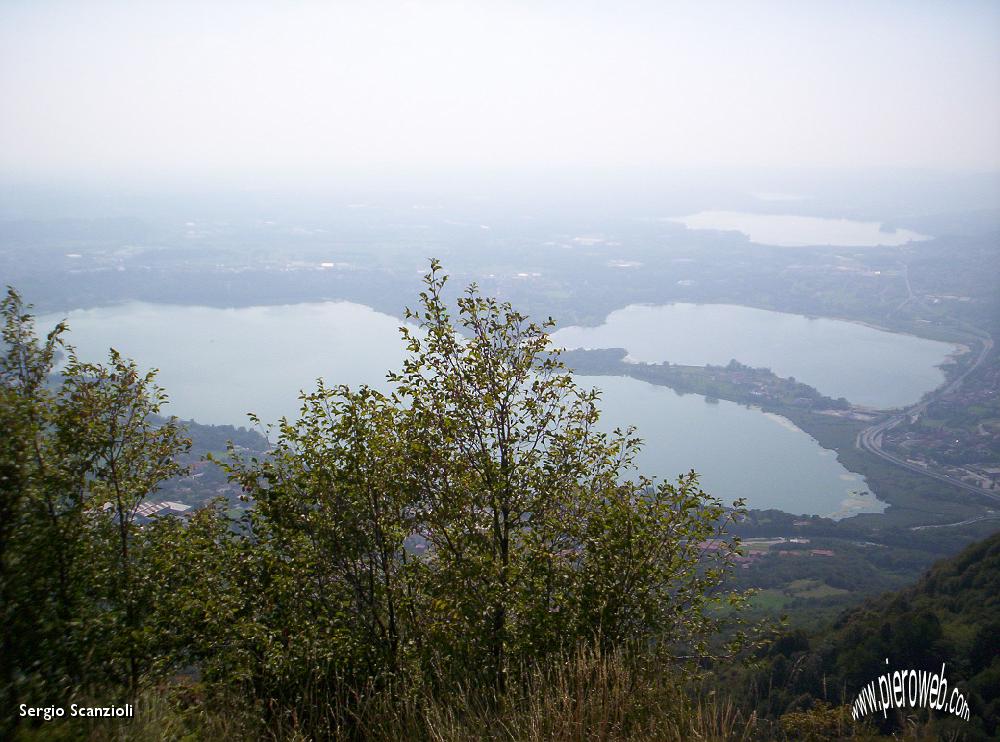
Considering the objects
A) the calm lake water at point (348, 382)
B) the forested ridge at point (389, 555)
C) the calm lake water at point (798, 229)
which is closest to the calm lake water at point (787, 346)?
the calm lake water at point (348, 382)

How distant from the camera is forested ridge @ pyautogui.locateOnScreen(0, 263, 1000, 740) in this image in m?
4.36

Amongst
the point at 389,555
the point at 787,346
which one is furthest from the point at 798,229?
the point at 389,555

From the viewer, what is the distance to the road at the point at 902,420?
39412mm

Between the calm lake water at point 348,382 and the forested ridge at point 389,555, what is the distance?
3057cm

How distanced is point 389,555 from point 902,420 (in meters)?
55.0

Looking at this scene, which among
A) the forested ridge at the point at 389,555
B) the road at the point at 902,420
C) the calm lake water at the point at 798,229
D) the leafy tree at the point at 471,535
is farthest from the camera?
the calm lake water at the point at 798,229

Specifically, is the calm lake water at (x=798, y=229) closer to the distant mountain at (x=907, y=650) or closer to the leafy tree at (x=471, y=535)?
the distant mountain at (x=907, y=650)

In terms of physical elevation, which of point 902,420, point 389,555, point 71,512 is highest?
point 71,512

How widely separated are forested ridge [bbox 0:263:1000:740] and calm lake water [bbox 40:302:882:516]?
30572 mm

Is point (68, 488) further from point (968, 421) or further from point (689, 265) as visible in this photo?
point (689, 265)

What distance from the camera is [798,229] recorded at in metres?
137

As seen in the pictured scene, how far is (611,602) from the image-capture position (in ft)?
15.9

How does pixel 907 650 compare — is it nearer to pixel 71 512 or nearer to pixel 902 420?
pixel 71 512

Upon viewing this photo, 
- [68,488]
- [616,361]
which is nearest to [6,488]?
[68,488]
